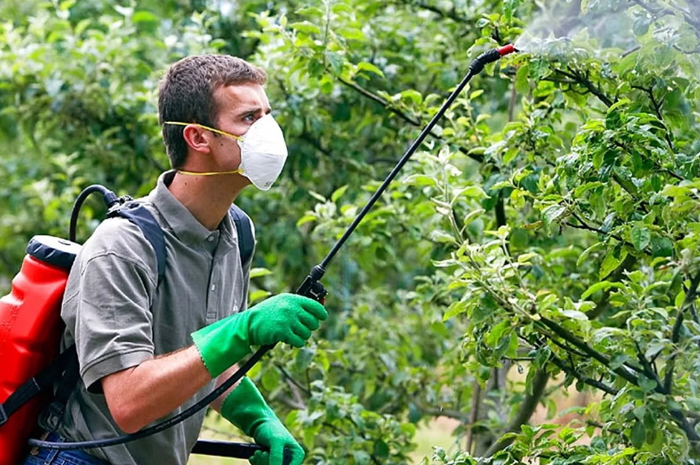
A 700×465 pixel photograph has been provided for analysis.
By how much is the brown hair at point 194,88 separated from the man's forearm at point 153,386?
2.10 ft

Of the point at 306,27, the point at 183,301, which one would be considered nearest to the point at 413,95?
the point at 306,27

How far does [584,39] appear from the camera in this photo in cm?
267

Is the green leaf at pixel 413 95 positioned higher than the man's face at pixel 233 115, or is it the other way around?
the man's face at pixel 233 115

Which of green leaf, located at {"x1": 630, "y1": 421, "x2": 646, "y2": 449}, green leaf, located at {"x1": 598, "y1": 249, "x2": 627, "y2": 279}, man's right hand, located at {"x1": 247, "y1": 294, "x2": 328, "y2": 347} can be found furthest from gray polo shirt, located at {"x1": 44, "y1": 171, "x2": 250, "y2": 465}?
green leaf, located at {"x1": 630, "y1": 421, "x2": 646, "y2": 449}

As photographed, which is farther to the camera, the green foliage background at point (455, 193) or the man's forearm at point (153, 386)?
the green foliage background at point (455, 193)

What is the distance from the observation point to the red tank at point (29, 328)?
247 centimetres

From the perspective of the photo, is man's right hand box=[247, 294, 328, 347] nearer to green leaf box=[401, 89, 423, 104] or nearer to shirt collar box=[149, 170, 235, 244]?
shirt collar box=[149, 170, 235, 244]

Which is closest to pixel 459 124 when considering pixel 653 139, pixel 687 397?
pixel 653 139

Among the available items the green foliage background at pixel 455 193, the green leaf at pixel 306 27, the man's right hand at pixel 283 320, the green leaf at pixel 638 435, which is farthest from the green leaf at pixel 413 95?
the green leaf at pixel 638 435

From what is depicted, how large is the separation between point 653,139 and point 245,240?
115cm

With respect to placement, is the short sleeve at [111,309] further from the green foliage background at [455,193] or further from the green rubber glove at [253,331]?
the green foliage background at [455,193]

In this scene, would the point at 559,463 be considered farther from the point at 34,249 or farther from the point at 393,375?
the point at 393,375

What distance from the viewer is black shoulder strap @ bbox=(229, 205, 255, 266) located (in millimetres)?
2885

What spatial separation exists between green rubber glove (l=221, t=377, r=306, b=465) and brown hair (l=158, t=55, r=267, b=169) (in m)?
0.72
